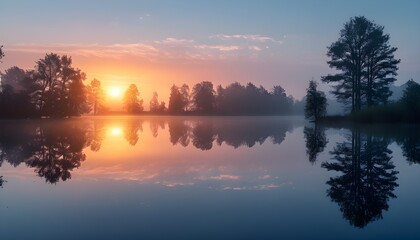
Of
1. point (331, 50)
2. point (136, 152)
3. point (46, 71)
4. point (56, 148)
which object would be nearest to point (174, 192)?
point (136, 152)

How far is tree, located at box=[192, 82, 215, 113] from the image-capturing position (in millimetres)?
138875

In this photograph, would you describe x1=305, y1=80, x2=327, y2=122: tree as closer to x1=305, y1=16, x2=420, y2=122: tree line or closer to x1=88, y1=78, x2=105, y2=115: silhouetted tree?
x1=305, y1=16, x2=420, y2=122: tree line

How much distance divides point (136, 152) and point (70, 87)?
6830cm

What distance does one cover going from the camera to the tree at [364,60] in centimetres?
4938

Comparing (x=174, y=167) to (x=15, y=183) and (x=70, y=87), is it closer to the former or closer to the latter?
(x=15, y=183)

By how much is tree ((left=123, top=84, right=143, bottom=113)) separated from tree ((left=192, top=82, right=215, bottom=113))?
919 inches

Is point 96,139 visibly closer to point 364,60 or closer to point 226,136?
point 226,136

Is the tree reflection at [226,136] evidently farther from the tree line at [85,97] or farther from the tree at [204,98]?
→ the tree at [204,98]

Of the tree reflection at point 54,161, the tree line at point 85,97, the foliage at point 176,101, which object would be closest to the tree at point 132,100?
the tree line at point 85,97

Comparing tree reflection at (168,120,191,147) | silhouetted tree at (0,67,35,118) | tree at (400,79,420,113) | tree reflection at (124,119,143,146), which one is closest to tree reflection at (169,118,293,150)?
tree reflection at (168,120,191,147)

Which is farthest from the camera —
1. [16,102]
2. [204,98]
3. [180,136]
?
[204,98]

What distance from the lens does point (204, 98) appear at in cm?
13900

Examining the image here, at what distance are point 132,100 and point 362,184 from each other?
143188 millimetres

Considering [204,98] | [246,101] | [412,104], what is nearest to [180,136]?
[412,104]
